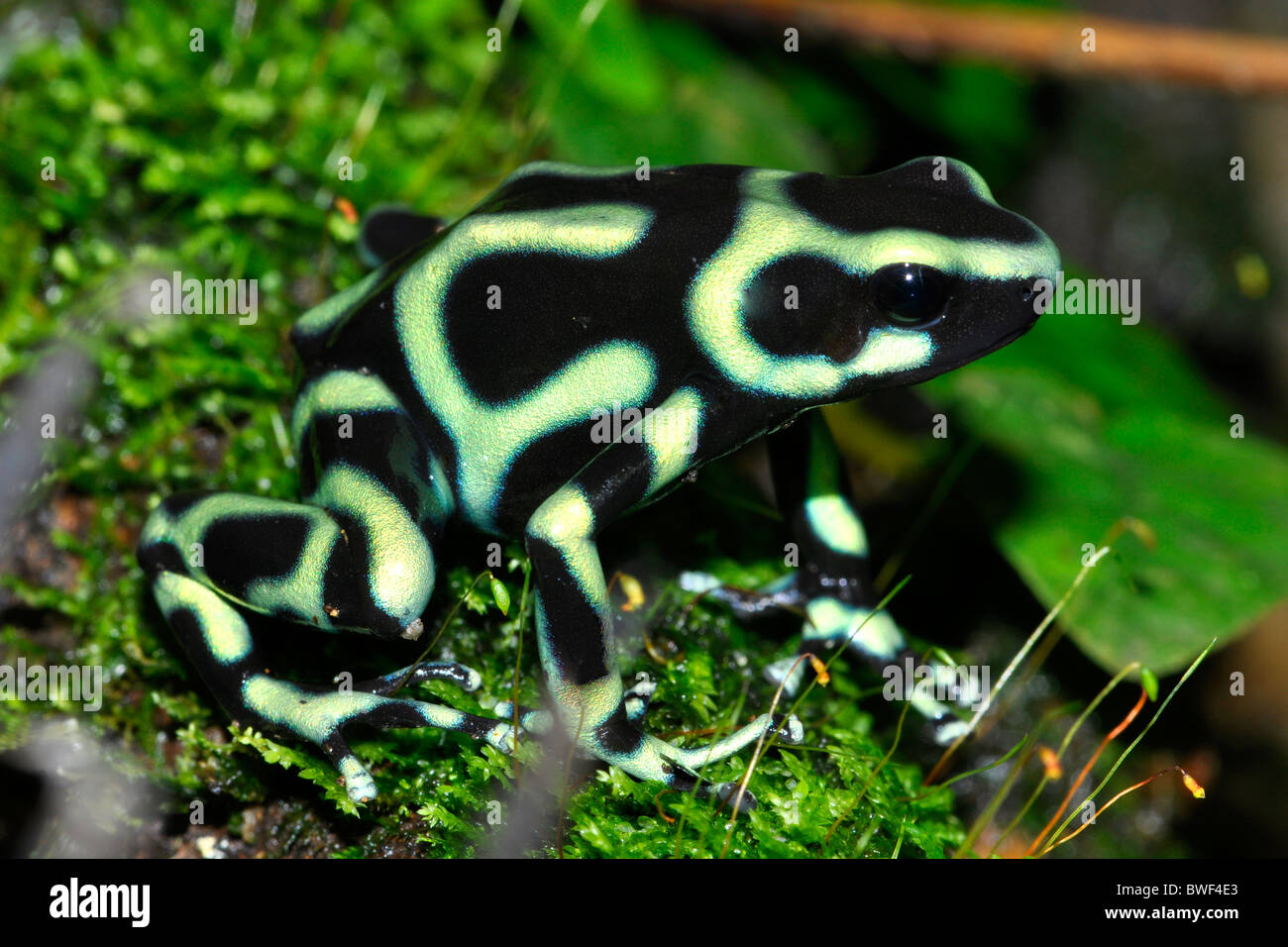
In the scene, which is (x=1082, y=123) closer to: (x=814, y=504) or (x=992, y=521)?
(x=992, y=521)

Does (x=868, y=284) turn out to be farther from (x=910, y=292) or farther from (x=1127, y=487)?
(x=1127, y=487)

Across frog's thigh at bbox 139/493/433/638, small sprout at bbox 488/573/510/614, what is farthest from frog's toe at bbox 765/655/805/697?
frog's thigh at bbox 139/493/433/638

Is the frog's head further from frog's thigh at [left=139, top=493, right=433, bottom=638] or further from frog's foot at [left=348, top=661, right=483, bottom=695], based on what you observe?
frog's foot at [left=348, top=661, right=483, bottom=695]

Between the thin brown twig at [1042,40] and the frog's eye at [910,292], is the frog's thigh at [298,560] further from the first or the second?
the thin brown twig at [1042,40]

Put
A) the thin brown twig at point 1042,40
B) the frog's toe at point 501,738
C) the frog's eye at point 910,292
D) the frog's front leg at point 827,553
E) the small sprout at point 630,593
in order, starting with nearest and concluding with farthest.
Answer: the frog's eye at point 910,292 → the frog's toe at point 501,738 → the small sprout at point 630,593 → the frog's front leg at point 827,553 → the thin brown twig at point 1042,40

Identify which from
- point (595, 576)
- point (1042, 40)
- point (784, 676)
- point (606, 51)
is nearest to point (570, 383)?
point (595, 576)

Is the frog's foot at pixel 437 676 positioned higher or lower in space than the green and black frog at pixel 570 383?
lower

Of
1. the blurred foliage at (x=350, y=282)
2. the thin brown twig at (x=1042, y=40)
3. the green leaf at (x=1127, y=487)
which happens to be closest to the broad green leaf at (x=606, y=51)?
the blurred foliage at (x=350, y=282)
